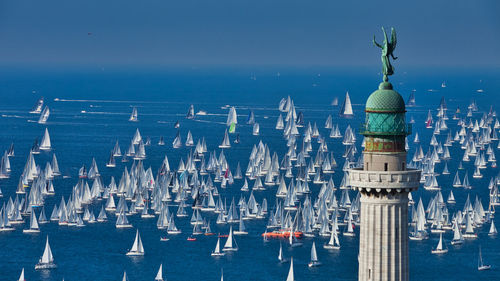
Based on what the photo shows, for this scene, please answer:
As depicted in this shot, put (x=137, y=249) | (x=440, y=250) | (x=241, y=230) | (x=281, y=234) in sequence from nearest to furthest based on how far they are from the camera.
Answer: (x=137, y=249), (x=440, y=250), (x=281, y=234), (x=241, y=230)

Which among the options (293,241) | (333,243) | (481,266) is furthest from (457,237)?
(293,241)

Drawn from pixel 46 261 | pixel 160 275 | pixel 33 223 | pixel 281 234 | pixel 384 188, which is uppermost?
pixel 33 223

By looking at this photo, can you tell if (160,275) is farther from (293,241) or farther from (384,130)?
(384,130)

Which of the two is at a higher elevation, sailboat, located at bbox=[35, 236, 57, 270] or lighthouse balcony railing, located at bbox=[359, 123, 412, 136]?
lighthouse balcony railing, located at bbox=[359, 123, 412, 136]

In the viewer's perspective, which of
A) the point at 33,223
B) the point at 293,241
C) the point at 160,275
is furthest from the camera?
the point at 33,223

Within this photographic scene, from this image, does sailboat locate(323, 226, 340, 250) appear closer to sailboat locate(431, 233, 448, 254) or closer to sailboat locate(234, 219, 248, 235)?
sailboat locate(431, 233, 448, 254)

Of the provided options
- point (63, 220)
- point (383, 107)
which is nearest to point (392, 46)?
point (383, 107)

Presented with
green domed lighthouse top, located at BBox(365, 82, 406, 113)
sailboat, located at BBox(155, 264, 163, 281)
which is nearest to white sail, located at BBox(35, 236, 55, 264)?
sailboat, located at BBox(155, 264, 163, 281)

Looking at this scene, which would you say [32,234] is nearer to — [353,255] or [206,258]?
[206,258]

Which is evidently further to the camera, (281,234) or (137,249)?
(281,234)

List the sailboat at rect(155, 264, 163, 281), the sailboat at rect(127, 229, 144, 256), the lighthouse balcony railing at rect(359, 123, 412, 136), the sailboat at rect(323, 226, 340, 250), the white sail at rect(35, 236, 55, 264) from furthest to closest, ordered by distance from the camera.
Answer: the sailboat at rect(323, 226, 340, 250) < the sailboat at rect(127, 229, 144, 256) < the white sail at rect(35, 236, 55, 264) < the sailboat at rect(155, 264, 163, 281) < the lighthouse balcony railing at rect(359, 123, 412, 136)
